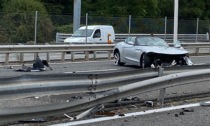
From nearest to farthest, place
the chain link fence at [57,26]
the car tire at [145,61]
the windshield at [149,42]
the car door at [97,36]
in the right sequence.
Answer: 1. the car tire at [145,61]
2. the windshield at [149,42]
3. the chain link fence at [57,26]
4. the car door at [97,36]

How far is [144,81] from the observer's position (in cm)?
931

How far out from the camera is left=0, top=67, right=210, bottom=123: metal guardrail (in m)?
7.50

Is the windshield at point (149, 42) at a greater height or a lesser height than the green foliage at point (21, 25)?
lesser

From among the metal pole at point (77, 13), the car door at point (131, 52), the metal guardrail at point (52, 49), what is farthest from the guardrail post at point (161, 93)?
the metal pole at point (77, 13)

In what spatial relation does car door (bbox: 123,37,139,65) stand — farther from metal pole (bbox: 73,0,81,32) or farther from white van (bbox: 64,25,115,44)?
metal pole (bbox: 73,0,81,32)

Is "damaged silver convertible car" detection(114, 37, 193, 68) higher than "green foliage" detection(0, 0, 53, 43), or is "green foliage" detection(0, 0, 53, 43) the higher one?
"green foliage" detection(0, 0, 53, 43)

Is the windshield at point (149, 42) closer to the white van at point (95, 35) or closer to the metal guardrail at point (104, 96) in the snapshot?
the metal guardrail at point (104, 96)

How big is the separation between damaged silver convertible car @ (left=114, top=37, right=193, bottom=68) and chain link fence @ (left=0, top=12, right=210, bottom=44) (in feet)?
37.8

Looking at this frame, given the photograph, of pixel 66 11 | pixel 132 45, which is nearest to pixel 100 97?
pixel 132 45

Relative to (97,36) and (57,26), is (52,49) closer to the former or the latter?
(97,36)

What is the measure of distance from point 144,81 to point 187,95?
225 centimetres

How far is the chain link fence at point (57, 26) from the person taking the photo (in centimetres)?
2978

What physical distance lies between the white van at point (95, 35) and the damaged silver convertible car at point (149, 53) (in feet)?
35.2

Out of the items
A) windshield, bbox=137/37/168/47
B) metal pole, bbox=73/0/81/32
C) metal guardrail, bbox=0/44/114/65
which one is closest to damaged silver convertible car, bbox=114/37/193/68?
windshield, bbox=137/37/168/47
